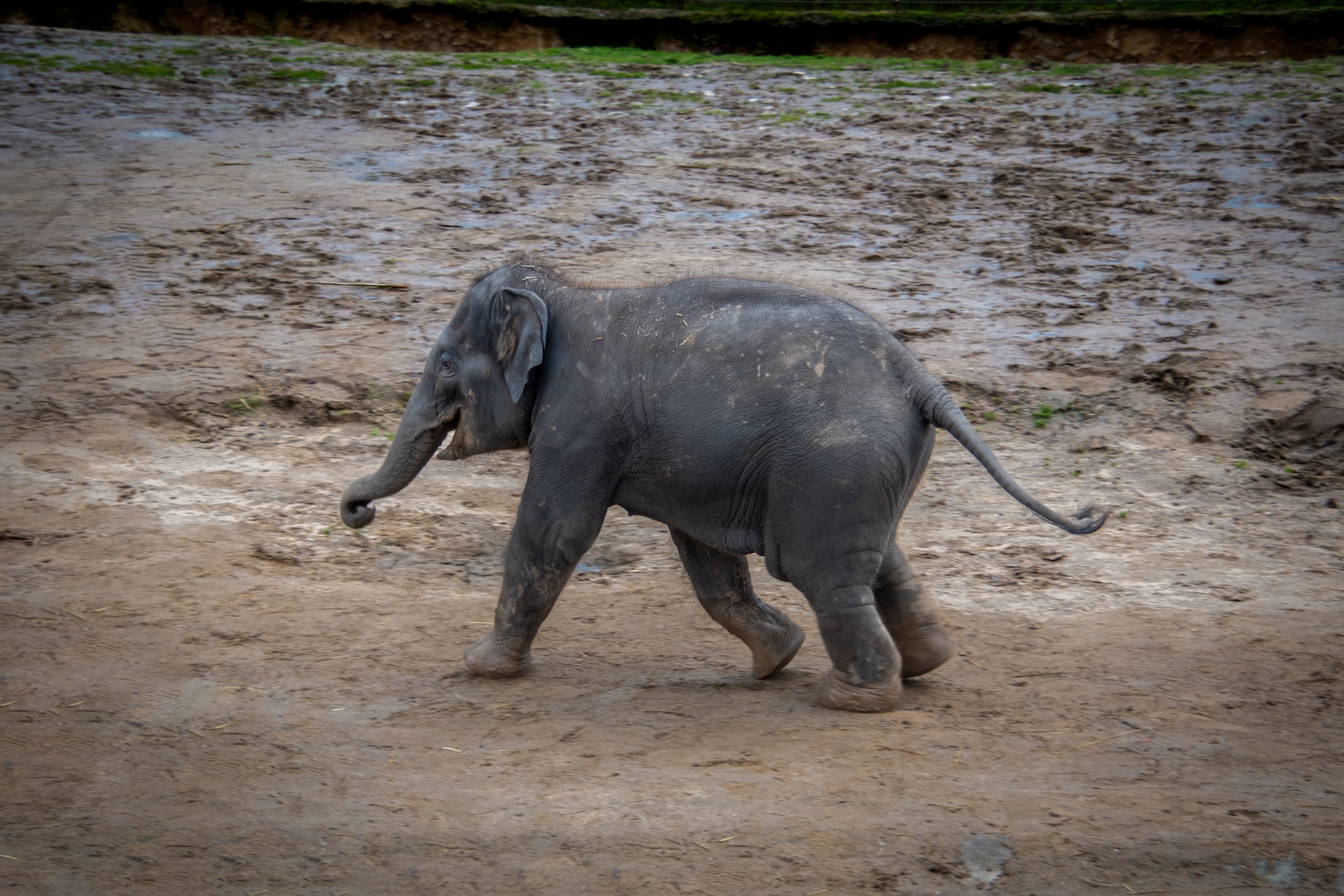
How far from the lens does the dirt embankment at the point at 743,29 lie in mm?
15125

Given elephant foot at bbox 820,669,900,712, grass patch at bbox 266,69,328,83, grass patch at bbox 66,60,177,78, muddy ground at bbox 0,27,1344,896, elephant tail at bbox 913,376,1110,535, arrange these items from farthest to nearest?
grass patch at bbox 266,69,328,83, grass patch at bbox 66,60,177,78, elephant foot at bbox 820,669,900,712, elephant tail at bbox 913,376,1110,535, muddy ground at bbox 0,27,1344,896

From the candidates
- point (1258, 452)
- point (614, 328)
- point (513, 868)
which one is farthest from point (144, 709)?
point (1258, 452)

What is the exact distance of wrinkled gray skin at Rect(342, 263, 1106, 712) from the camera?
Answer: 386 centimetres

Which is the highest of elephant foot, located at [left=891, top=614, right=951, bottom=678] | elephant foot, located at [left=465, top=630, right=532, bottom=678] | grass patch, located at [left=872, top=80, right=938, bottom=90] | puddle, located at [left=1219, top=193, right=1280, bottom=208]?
grass patch, located at [left=872, top=80, right=938, bottom=90]

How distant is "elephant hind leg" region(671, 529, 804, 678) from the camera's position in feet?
14.4

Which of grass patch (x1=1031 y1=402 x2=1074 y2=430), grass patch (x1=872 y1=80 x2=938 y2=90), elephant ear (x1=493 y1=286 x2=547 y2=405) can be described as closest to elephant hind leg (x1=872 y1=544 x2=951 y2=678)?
elephant ear (x1=493 y1=286 x2=547 y2=405)

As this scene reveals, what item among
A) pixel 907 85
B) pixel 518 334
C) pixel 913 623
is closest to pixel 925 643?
pixel 913 623

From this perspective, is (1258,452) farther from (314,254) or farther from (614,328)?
(314,254)

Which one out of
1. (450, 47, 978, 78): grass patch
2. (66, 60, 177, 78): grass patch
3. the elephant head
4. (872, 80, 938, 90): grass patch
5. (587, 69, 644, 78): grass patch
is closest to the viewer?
the elephant head

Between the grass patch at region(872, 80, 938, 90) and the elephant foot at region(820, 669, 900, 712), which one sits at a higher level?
the grass patch at region(872, 80, 938, 90)

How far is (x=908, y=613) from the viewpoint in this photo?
4258 mm

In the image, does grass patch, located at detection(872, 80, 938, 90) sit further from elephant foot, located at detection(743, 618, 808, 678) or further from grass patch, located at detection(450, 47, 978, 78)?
elephant foot, located at detection(743, 618, 808, 678)

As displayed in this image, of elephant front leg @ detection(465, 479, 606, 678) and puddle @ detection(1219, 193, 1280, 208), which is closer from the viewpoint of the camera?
elephant front leg @ detection(465, 479, 606, 678)

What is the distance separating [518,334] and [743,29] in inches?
514
